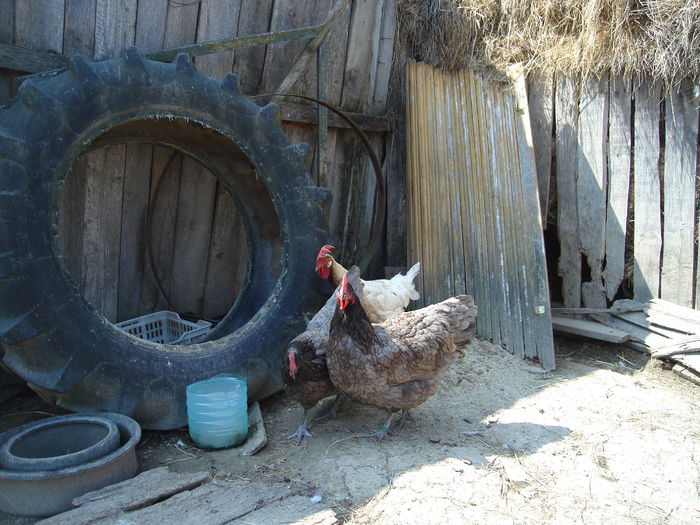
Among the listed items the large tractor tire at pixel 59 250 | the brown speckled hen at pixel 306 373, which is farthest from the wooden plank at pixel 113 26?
the brown speckled hen at pixel 306 373

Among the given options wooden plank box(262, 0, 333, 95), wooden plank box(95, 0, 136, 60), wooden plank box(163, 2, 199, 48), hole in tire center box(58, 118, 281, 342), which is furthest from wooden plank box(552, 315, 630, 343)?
wooden plank box(95, 0, 136, 60)

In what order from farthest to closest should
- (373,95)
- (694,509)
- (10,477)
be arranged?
(373,95) < (694,509) < (10,477)

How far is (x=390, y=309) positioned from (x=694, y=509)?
2.13 meters

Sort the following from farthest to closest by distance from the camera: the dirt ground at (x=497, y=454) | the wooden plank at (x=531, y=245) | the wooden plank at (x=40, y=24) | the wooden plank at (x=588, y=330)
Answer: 1. the wooden plank at (x=588, y=330)
2. the wooden plank at (x=531, y=245)
3. the wooden plank at (x=40, y=24)
4. the dirt ground at (x=497, y=454)

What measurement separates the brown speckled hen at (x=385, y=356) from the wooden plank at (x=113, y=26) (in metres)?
2.11

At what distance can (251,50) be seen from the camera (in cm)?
419

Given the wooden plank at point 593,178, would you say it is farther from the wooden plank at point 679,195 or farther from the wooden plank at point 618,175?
the wooden plank at point 679,195

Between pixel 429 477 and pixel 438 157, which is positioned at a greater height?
pixel 438 157

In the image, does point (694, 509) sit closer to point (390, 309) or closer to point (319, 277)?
point (390, 309)

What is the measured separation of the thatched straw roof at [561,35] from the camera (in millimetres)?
4316

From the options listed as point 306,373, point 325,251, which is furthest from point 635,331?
point 306,373

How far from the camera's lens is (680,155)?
4.48m

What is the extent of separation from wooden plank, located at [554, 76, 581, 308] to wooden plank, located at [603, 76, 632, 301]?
0.26m

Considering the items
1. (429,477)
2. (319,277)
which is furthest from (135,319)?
(429,477)
